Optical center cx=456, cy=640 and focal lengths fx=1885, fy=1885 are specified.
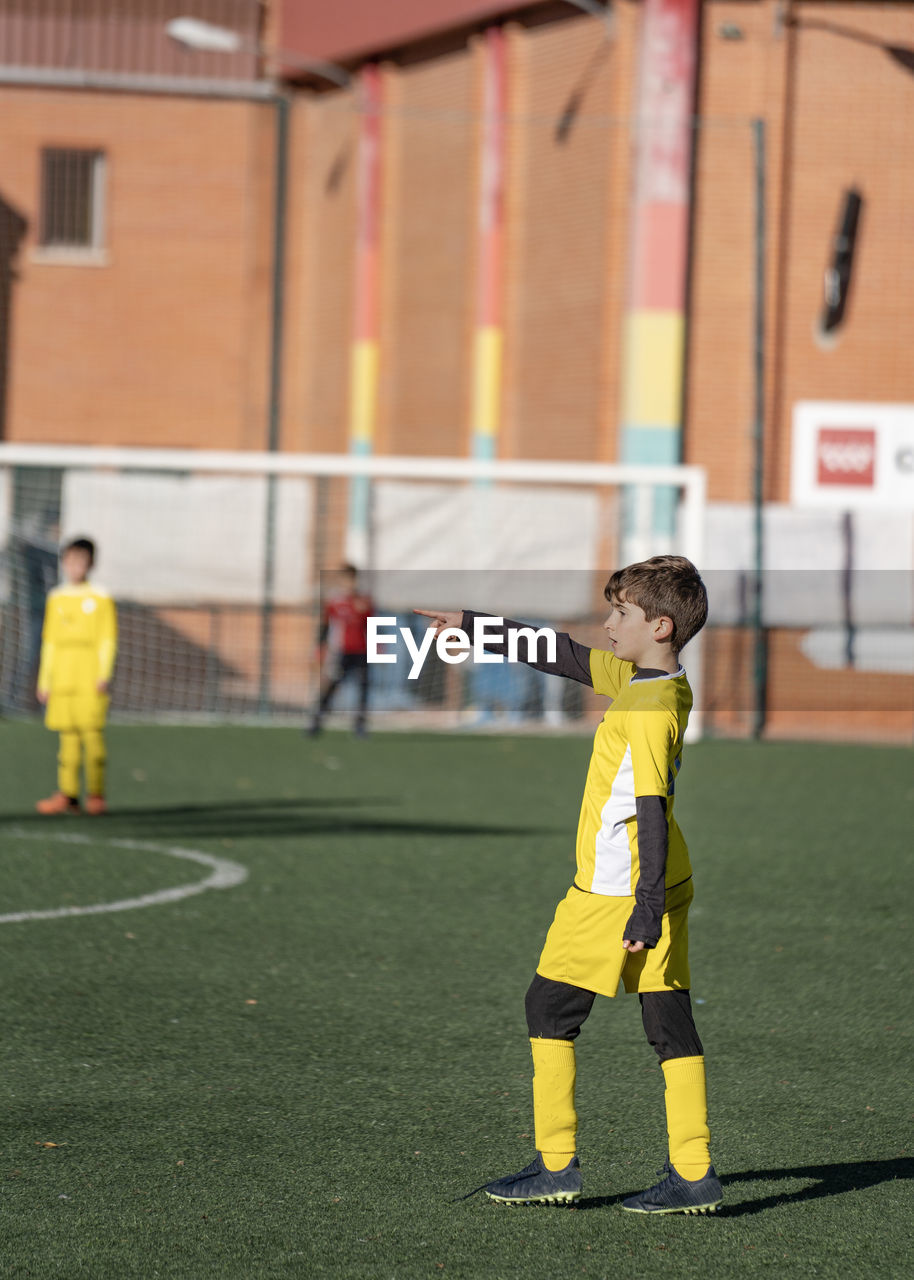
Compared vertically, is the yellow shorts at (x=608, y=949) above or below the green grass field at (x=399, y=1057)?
above

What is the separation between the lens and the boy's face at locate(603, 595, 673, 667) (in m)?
3.90

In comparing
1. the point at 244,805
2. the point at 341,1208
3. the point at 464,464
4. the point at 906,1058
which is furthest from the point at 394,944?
the point at 464,464

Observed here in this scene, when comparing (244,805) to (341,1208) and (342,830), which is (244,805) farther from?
(341,1208)

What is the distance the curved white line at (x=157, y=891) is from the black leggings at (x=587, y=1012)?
4189mm

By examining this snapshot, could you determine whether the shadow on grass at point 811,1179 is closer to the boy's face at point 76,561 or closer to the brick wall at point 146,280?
the boy's face at point 76,561

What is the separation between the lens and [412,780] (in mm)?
14008

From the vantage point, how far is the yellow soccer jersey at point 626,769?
3.89 meters

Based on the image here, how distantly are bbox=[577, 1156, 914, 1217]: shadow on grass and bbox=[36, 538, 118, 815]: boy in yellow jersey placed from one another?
725cm

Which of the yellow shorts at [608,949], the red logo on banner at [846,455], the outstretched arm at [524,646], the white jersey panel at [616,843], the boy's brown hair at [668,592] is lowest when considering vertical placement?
the yellow shorts at [608,949]

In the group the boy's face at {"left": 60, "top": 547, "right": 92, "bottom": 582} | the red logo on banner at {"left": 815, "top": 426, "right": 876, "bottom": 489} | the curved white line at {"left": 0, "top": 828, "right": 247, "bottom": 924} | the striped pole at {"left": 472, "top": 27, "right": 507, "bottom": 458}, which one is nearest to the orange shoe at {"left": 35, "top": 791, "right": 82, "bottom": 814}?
the curved white line at {"left": 0, "top": 828, "right": 247, "bottom": 924}

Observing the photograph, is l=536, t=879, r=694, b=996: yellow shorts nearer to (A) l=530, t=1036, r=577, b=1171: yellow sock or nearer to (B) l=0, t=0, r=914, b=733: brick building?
(A) l=530, t=1036, r=577, b=1171: yellow sock

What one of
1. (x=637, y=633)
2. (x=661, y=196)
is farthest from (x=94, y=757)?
(x=661, y=196)

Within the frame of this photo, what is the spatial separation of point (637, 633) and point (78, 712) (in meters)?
7.77

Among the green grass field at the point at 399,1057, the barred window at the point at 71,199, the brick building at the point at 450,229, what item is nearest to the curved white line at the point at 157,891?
the green grass field at the point at 399,1057
